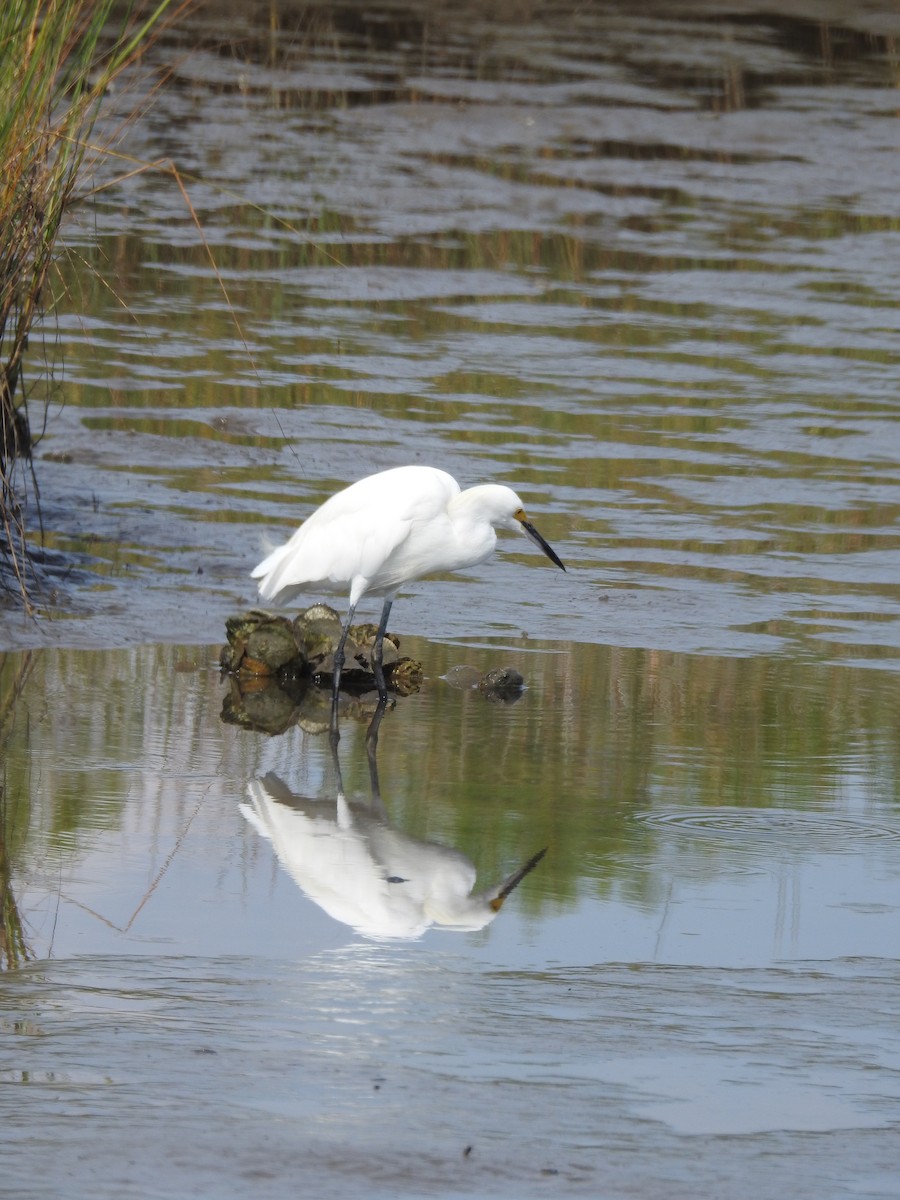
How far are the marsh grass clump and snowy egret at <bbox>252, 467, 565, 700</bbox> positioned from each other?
3.17 ft

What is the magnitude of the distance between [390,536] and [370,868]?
236 cm

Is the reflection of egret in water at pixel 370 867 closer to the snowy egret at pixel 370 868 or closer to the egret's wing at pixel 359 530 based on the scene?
the snowy egret at pixel 370 868

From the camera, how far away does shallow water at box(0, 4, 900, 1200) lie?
361 cm

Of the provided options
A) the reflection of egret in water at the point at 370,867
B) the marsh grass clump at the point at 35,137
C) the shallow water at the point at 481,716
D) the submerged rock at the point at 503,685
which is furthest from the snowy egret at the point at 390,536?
the reflection of egret in water at the point at 370,867

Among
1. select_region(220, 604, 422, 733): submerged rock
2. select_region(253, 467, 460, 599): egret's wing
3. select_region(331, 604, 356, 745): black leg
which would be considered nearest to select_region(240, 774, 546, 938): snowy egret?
select_region(220, 604, 422, 733): submerged rock

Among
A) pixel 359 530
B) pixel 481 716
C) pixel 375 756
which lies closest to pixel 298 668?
pixel 359 530

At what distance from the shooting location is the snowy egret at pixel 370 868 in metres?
4.63

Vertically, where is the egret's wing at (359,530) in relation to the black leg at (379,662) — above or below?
above

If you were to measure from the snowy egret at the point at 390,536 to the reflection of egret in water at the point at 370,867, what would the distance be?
64.7 inches

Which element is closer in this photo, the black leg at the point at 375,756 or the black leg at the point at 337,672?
the black leg at the point at 375,756

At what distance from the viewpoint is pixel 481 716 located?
21.3ft

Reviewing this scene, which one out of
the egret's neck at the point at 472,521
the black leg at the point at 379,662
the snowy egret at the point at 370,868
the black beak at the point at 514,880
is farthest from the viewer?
the egret's neck at the point at 472,521

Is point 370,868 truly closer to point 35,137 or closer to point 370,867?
point 370,867

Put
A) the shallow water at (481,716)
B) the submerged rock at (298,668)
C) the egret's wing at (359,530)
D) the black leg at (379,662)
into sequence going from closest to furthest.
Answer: the shallow water at (481,716), the submerged rock at (298,668), the black leg at (379,662), the egret's wing at (359,530)
